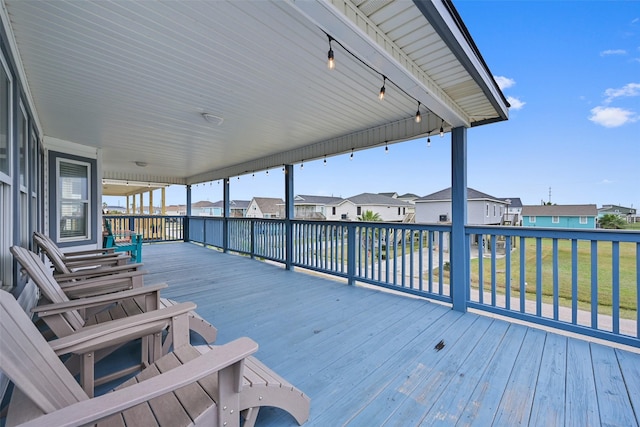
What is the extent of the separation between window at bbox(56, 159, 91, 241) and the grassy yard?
6.88 metres

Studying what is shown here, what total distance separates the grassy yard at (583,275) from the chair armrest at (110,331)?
3.16 meters

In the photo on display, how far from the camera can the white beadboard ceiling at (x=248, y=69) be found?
72.0 inches

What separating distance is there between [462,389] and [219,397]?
61.9 inches

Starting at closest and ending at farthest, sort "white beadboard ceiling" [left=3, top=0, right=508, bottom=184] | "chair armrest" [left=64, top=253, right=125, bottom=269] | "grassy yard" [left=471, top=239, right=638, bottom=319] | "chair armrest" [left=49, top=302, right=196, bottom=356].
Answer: "chair armrest" [left=49, top=302, right=196, bottom=356], "white beadboard ceiling" [left=3, top=0, right=508, bottom=184], "grassy yard" [left=471, top=239, right=638, bottom=319], "chair armrest" [left=64, top=253, right=125, bottom=269]

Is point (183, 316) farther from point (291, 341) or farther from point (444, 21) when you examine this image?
point (444, 21)

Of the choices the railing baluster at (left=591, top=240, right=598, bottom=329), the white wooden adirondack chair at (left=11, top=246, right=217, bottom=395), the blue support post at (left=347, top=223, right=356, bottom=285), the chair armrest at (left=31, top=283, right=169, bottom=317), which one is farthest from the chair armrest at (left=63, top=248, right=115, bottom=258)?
the railing baluster at (left=591, top=240, right=598, bottom=329)

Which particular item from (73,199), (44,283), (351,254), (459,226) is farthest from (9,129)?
(459,226)

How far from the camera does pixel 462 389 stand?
1.76m

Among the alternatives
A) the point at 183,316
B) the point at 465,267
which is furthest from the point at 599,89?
the point at 183,316

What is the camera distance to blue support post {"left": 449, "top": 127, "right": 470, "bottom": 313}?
3133 mm

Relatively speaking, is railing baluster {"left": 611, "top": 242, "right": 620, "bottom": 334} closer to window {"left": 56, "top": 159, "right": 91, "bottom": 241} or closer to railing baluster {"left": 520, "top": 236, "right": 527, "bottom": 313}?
railing baluster {"left": 520, "top": 236, "right": 527, "bottom": 313}

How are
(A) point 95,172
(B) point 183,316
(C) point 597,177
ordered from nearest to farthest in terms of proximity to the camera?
(B) point 183,316
(A) point 95,172
(C) point 597,177

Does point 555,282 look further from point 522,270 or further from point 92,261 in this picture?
point 92,261

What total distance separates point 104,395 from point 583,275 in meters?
10.0
